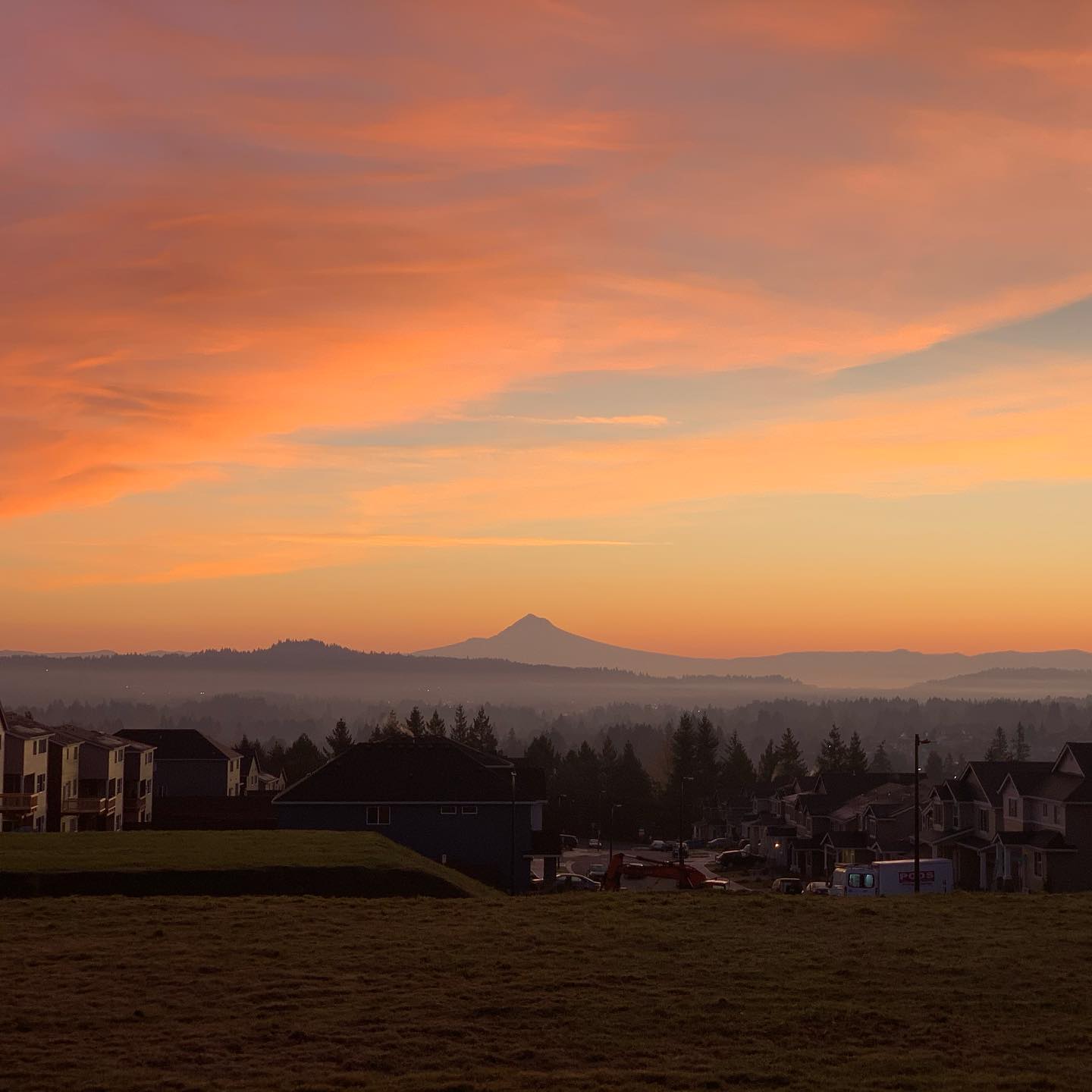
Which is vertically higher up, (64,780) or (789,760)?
(64,780)

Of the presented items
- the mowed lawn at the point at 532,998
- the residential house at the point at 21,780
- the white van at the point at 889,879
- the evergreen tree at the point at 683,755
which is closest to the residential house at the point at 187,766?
the residential house at the point at 21,780

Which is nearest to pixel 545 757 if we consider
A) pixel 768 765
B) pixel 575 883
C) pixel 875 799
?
pixel 768 765

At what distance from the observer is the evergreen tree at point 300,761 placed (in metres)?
139

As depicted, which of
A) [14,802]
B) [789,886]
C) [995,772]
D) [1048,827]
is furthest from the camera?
[995,772]

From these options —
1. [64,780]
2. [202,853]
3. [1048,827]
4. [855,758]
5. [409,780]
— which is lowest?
[855,758]

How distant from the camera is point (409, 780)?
6519 centimetres

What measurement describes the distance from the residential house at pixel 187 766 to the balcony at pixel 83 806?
16.0m

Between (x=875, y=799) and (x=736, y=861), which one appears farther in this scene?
(x=736, y=861)

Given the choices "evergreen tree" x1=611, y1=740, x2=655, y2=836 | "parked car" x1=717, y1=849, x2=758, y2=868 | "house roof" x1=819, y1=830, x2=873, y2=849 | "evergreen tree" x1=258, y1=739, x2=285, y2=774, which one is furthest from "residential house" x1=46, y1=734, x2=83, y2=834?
"evergreen tree" x1=611, y1=740, x2=655, y2=836

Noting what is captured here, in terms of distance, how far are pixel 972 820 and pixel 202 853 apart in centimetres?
5782

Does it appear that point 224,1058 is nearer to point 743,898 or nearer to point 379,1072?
point 379,1072

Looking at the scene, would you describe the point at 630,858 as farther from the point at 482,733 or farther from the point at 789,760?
the point at 789,760

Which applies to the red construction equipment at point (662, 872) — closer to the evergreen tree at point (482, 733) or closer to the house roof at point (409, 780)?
the house roof at point (409, 780)

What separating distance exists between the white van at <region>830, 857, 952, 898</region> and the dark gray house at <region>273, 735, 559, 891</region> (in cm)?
1620
